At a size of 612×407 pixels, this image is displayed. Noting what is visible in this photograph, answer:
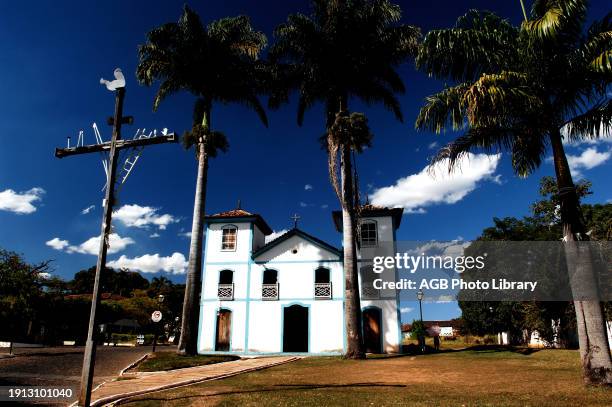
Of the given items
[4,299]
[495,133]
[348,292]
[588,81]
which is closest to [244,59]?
[348,292]

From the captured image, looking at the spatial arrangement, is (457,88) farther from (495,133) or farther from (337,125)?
(337,125)

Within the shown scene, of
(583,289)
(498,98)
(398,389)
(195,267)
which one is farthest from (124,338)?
(498,98)

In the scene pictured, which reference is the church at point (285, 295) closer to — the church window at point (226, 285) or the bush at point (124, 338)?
the church window at point (226, 285)

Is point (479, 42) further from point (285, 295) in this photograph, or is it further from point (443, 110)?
point (285, 295)

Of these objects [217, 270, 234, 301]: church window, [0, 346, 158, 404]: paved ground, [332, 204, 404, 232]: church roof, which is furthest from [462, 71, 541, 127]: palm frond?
[217, 270, 234, 301]: church window

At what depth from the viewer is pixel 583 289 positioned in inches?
347

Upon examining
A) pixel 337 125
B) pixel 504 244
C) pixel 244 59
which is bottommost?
pixel 504 244

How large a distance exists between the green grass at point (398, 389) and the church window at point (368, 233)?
10.3m

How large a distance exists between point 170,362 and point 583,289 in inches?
496

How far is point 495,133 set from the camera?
35.2 feet

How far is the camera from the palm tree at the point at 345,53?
1878 cm

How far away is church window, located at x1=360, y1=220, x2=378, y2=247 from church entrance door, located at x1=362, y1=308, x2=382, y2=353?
3500 millimetres

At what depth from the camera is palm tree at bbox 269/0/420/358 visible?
18781 mm

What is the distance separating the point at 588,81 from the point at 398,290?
557 inches
